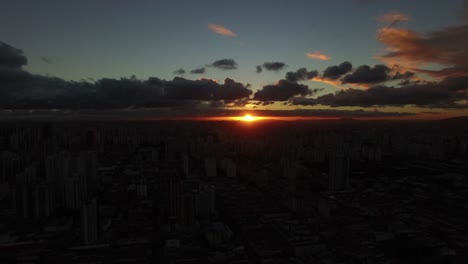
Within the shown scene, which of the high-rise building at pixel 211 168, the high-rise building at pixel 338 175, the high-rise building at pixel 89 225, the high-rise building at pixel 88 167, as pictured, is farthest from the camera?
the high-rise building at pixel 211 168

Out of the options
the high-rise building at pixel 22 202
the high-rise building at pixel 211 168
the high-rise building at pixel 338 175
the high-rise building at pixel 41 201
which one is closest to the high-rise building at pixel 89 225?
the high-rise building at pixel 41 201

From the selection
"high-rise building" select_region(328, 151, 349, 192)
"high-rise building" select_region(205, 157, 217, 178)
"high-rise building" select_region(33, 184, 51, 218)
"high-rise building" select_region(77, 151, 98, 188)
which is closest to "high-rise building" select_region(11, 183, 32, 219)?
"high-rise building" select_region(33, 184, 51, 218)

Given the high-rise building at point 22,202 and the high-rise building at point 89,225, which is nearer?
the high-rise building at point 89,225

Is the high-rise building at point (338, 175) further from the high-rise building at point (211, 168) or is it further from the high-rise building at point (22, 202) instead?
the high-rise building at point (22, 202)

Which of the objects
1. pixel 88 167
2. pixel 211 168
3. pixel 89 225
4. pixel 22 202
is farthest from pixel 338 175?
pixel 22 202

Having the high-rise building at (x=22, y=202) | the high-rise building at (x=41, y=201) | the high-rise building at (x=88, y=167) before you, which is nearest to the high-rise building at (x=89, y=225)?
the high-rise building at (x=41, y=201)

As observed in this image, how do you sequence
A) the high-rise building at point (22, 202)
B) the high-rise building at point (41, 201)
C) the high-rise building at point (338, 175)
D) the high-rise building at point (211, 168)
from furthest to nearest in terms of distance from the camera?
the high-rise building at point (211, 168) < the high-rise building at point (338, 175) < the high-rise building at point (41, 201) < the high-rise building at point (22, 202)

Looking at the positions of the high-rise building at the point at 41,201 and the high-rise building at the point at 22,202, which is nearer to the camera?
the high-rise building at the point at 22,202

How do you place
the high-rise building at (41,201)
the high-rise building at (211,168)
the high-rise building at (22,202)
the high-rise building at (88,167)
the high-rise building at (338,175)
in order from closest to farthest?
1. the high-rise building at (22,202)
2. the high-rise building at (41,201)
3. the high-rise building at (88,167)
4. the high-rise building at (338,175)
5. the high-rise building at (211,168)

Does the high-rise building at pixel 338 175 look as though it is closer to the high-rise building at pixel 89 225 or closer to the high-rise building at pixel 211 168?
the high-rise building at pixel 211 168

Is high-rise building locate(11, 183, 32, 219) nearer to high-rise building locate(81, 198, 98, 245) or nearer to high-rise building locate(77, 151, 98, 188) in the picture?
high-rise building locate(81, 198, 98, 245)

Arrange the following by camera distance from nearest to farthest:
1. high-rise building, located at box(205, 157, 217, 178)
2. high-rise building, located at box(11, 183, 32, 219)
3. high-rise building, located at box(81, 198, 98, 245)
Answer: high-rise building, located at box(81, 198, 98, 245) → high-rise building, located at box(11, 183, 32, 219) → high-rise building, located at box(205, 157, 217, 178)
